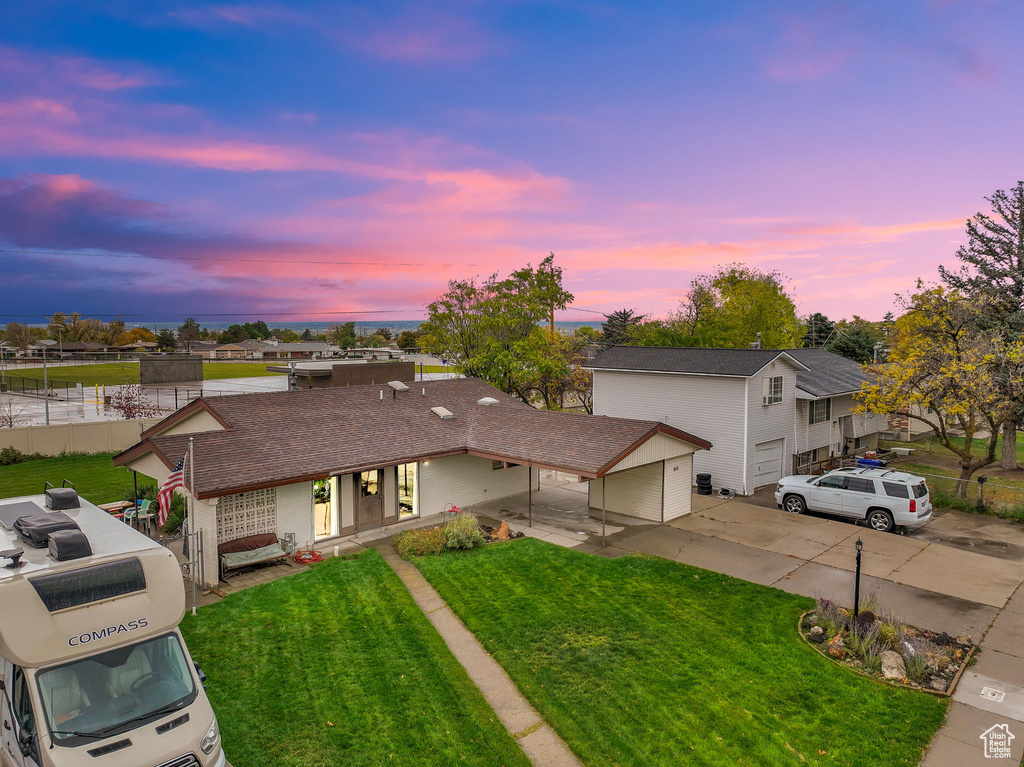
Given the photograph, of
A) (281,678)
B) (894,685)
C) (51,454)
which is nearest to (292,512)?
(281,678)

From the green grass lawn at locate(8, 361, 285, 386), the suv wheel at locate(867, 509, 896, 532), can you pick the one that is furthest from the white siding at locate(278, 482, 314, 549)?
the green grass lawn at locate(8, 361, 285, 386)

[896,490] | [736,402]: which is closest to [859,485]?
[896,490]

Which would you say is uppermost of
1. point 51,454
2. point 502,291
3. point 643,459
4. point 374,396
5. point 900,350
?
point 502,291

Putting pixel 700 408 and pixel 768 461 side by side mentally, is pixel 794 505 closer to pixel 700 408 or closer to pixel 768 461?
pixel 768 461

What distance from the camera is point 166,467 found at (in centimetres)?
1594

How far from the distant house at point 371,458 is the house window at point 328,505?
1.2 inches

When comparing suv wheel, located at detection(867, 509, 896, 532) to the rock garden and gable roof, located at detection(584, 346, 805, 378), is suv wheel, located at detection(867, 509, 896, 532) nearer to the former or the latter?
gable roof, located at detection(584, 346, 805, 378)

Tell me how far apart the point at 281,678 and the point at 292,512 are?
23.6ft

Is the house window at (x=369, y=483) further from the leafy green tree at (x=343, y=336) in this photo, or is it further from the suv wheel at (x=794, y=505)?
the leafy green tree at (x=343, y=336)

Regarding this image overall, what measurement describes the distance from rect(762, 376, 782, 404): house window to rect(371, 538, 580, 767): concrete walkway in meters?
17.2

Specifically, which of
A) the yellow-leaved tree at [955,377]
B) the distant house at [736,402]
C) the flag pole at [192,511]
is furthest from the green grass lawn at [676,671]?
the yellow-leaved tree at [955,377]

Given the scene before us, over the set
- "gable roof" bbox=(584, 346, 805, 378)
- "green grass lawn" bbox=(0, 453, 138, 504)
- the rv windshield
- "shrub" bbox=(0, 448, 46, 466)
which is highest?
"gable roof" bbox=(584, 346, 805, 378)

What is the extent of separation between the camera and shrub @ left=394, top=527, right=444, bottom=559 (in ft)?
55.6

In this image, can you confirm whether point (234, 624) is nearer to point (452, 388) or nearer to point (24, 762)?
point (24, 762)
